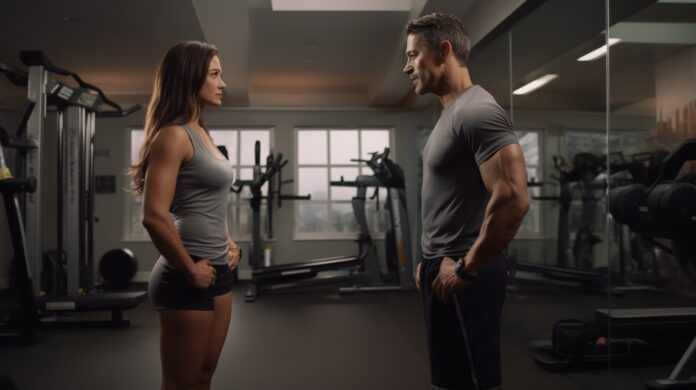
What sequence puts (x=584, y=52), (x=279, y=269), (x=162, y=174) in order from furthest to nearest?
(x=279, y=269), (x=584, y=52), (x=162, y=174)

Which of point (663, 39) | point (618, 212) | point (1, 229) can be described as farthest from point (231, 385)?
point (1, 229)

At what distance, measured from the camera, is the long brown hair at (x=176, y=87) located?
120 centimetres

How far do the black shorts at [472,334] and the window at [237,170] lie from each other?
19.9ft

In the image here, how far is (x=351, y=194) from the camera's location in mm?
7129

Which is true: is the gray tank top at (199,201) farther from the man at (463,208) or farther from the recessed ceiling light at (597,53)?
the recessed ceiling light at (597,53)

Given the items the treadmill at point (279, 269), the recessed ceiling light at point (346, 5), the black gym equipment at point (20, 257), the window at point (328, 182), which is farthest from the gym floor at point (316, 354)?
the window at point (328, 182)

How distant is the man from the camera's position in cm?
101

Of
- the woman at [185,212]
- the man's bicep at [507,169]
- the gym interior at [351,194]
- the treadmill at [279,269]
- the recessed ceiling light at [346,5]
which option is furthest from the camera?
the treadmill at [279,269]

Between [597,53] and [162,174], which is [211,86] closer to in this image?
[162,174]

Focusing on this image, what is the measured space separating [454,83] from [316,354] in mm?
2466

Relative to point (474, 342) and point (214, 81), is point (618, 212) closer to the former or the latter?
point (474, 342)

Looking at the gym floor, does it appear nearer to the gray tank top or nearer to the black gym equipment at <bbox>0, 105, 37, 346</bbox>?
the black gym equipment at <bbox>0, 105, 37, 346</bbox>

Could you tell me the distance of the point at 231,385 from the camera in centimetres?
260

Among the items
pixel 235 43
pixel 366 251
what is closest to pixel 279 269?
pixel 366 251
